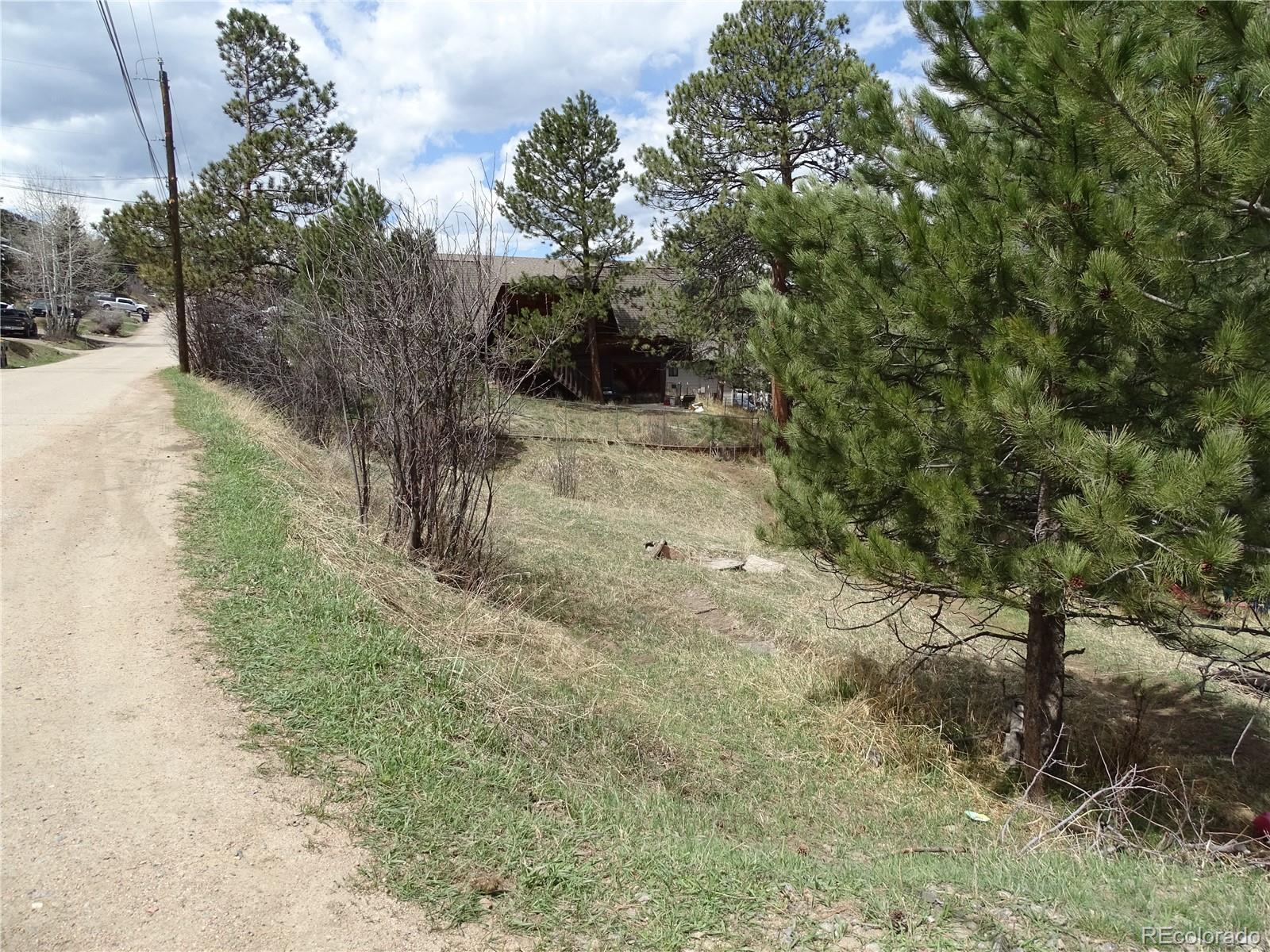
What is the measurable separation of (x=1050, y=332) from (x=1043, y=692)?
2.85 m

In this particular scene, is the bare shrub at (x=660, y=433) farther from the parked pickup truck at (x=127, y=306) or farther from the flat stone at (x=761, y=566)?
the parked pickup truck at (x=127, y=306)

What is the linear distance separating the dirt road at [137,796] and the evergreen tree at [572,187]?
19687 mm

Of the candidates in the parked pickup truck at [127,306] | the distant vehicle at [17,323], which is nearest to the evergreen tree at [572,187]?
the distant vehicle at [17,323]

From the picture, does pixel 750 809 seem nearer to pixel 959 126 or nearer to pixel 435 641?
pixel 435 641

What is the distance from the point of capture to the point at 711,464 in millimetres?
24672

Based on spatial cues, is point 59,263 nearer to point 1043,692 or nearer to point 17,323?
point 17,323

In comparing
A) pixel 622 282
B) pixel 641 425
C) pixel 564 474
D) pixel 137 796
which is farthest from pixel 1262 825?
pixel 622 282

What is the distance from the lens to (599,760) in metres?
4.96

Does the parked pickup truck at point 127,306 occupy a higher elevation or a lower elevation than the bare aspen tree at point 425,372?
higher

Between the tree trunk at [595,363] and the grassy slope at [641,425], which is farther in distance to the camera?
the tree trunk at [595,363]

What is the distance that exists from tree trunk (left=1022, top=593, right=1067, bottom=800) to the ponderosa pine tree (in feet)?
0.06

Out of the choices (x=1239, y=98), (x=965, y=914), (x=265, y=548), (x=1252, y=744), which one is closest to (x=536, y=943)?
(x=965, y=914)

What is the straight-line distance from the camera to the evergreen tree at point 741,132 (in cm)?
1878

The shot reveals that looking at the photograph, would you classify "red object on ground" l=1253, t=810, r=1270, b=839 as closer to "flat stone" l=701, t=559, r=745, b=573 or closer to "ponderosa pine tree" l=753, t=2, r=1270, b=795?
"ponderosa pine tree" l=753, t=2, r=1270, b=795
